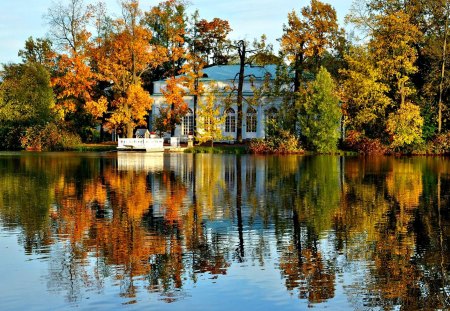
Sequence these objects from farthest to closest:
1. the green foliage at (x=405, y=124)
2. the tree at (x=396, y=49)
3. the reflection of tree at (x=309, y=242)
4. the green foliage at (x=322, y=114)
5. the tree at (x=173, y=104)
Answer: the tree at (x=173, y=104) → the tree at (x=396, y=49) → the green foliage at (x=322, y=114) → the green foliage at (x=405, y=124) → the reflection of tree at (x=309, y=242)

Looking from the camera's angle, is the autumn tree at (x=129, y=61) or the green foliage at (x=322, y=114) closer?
the green foliage at (x=322, y=114)

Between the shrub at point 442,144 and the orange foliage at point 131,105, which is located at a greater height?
the orange foliage at point 131,105

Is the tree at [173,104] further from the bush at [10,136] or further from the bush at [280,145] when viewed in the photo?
the bush at [10,136]

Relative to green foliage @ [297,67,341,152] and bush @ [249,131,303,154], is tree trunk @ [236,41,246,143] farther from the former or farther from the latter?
green foliage @ [297,67,341,152]

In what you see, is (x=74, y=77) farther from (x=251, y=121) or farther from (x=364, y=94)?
(x=364, y=94)

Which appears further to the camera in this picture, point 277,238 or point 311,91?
point 311,91

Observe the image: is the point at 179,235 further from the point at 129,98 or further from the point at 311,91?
the point at 129,98

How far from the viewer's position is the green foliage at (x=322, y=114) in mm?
48812

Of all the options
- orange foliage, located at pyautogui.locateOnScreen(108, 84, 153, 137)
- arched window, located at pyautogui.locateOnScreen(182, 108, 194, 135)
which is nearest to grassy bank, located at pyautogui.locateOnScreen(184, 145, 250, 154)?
orange foliage, located at pyautogui.locateOnScreen(108, 84, 153, 137)

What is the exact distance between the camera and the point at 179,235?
12.2 metres

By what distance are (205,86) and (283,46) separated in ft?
38.8

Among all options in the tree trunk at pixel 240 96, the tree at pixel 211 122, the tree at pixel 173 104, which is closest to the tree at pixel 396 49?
the tree trunk at pixel 240 96

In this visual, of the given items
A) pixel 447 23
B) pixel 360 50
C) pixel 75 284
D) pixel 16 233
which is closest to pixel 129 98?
pixel 360 50

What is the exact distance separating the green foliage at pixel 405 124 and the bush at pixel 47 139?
90.5ft
